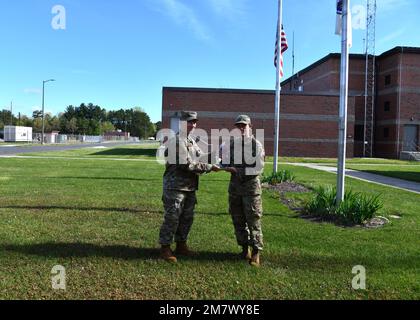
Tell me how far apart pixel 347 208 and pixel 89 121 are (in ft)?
463

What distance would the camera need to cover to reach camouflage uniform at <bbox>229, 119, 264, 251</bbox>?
19.4 ft

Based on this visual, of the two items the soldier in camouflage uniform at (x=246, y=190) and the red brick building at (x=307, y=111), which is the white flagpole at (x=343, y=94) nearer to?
the soldier in camouflage uniform at (x=246, y=190)

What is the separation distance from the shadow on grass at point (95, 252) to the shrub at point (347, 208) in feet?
11.0

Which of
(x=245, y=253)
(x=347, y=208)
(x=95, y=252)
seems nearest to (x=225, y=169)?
(x=245, y=253)

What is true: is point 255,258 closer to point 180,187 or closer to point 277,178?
point 180,187

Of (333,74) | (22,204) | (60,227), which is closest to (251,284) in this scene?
(60,227)

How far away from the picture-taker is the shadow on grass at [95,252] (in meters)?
6.04

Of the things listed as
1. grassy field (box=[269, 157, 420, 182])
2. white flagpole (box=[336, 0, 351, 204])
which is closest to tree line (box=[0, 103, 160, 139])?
grassy field (box=[269, 157, 420, 182])

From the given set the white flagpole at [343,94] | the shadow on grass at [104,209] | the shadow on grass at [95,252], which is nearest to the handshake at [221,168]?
the shadow on grass at [95,252]

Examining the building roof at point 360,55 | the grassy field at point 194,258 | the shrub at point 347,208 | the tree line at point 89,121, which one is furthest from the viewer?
the tree line at point 89,121

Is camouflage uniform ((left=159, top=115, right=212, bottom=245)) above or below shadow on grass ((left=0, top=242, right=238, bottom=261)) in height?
above

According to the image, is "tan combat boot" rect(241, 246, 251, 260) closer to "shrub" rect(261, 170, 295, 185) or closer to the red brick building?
"shrub" rect(261, 170, 295, 185)

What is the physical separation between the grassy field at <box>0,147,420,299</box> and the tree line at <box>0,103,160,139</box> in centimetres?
12040
